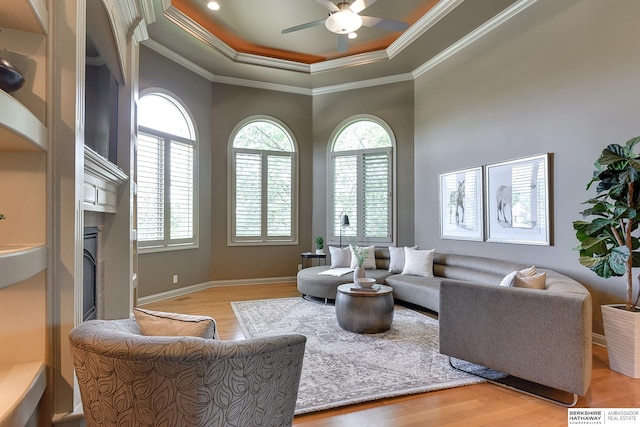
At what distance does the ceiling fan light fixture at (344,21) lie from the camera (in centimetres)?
355

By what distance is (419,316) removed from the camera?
4.25 m

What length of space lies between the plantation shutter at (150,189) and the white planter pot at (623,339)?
17.8 feet

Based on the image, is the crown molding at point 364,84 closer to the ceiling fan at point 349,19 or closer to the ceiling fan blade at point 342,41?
the ceiling fan blade at point 342,41

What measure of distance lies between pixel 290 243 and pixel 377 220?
69.1 inches

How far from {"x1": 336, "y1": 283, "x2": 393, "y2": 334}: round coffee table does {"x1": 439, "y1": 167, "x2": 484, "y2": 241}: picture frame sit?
1.98 m

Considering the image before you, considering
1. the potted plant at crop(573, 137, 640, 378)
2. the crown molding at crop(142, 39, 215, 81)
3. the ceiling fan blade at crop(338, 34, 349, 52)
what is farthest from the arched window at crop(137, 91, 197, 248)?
the potted plant at crop(573, 137, 640, 378)

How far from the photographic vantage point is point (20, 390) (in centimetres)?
136

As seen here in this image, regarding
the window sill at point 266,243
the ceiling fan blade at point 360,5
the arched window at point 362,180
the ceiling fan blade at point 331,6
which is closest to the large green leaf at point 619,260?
the ceiling fan blade at point 360,5

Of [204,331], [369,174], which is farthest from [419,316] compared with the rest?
[204,331]

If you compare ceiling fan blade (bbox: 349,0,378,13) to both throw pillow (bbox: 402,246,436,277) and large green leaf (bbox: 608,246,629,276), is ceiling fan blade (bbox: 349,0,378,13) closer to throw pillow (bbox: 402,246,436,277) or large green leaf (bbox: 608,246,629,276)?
large green leaf (bbox: 608,246,629,276)

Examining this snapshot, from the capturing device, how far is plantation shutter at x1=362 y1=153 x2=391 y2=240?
20.5ft

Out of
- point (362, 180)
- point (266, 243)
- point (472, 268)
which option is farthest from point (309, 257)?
point (472, 268)

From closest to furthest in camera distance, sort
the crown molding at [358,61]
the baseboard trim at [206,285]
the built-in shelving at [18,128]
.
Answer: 1. the built-in shelving at [18,128]
2. the crown molding at [358,61]
3. the baseboard trim at [206,285]

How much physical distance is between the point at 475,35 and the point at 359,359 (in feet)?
15.0
